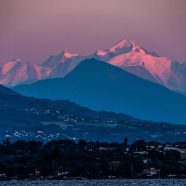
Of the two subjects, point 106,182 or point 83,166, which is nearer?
point 106,182

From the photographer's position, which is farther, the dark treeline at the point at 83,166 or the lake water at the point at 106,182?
the dark treeline at the point at 83,166

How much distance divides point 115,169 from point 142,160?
1230cm

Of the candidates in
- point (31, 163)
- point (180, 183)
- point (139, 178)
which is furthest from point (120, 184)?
point (31, 163)

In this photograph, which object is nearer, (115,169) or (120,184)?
(120,184)

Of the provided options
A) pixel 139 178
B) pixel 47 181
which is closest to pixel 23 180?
pixel 47 181

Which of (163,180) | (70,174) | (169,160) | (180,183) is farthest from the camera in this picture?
(169,160)

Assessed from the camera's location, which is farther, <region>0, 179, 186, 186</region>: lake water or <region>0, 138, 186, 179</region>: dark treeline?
Answer: <region>0, 138, 186, 179</region>: dark treeline

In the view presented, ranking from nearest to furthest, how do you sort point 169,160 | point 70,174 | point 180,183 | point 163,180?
1. point 180,183
2. point 163,180
3. point 70,174
4. point 169,160

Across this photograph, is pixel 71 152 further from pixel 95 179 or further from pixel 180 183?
pixel 180 183

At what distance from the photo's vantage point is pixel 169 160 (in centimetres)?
19338

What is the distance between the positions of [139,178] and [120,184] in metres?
19.8

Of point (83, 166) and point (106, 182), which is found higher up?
point (83, 166)

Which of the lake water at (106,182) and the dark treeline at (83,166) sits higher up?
the dark treeline at (83,166)

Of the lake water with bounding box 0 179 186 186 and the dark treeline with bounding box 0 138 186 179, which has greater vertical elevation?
the dark treeline with bounding box 0 138 186 179
